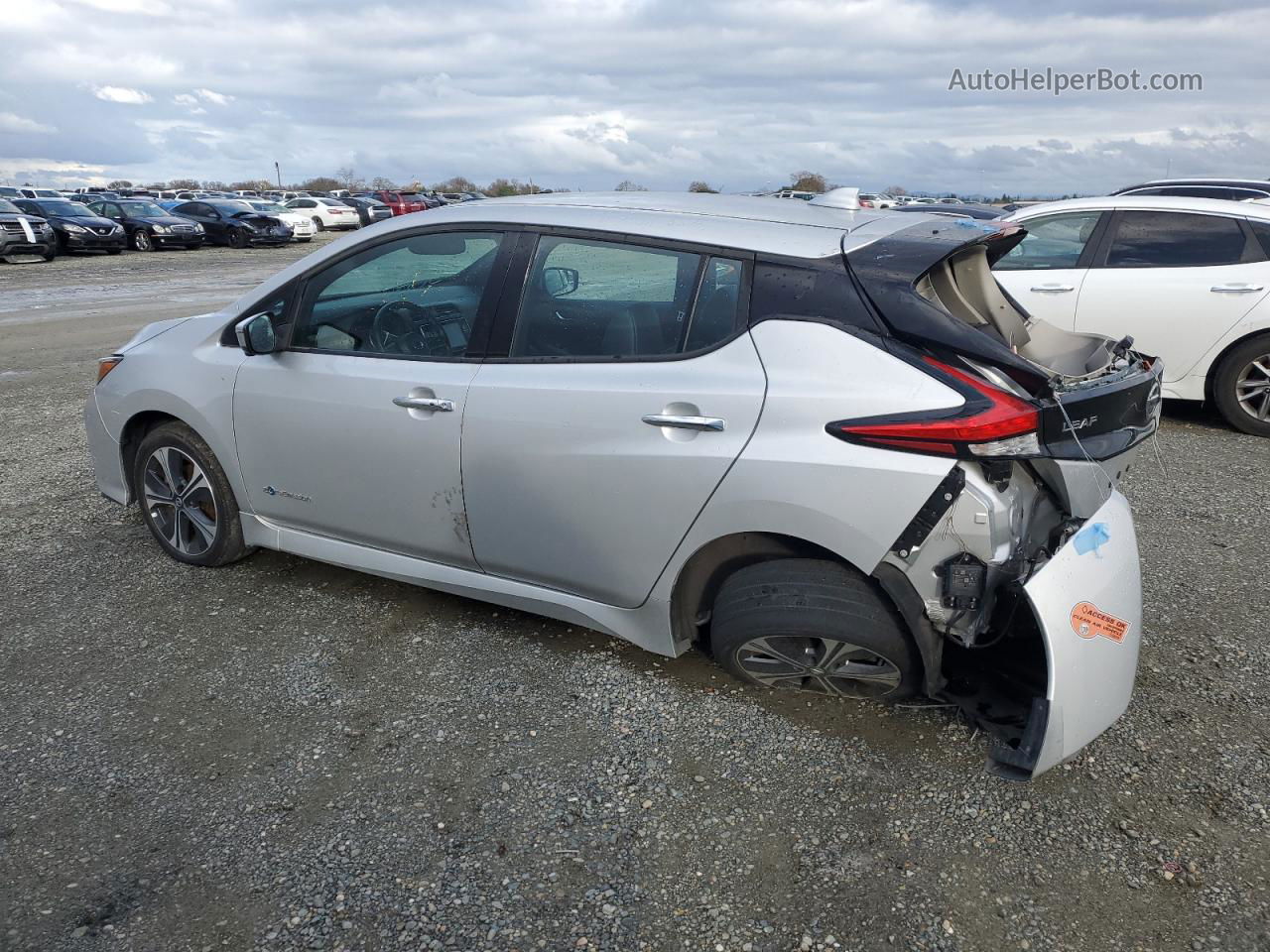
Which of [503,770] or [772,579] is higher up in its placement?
[772,579]

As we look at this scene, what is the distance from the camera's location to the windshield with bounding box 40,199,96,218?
81.5 ft

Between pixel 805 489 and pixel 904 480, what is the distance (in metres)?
0.28

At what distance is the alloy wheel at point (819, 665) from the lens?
9.73 ft

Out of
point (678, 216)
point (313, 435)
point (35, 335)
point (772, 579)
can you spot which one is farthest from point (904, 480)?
point (35, 335)

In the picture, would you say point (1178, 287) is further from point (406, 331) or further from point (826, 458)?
point (406, 331)

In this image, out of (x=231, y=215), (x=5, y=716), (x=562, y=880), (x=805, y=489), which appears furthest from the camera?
(x=231, y=215)

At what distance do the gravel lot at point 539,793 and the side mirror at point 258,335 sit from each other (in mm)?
1053

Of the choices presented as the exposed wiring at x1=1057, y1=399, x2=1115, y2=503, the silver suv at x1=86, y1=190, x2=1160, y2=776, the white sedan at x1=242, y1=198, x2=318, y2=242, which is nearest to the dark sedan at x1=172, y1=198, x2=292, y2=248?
the white sedan at x1=242, y1=198, x2=318, y2=242

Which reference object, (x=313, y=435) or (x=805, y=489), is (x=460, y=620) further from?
(x=805, y=489)

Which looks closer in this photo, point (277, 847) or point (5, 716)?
point (277, 847)

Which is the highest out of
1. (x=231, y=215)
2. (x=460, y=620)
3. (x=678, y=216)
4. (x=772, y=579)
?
(x=678, y=216)

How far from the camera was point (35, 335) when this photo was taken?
11.5m

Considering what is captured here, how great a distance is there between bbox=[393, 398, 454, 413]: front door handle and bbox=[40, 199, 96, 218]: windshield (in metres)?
26.0

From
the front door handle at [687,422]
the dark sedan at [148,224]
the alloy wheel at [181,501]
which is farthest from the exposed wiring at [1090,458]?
the dark sedan at [148,224]
